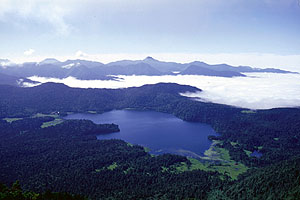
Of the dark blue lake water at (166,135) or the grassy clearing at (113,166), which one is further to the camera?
the dark blue lake water at (166,135)

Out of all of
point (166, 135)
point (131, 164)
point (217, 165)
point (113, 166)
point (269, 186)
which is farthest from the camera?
point (166, 135)

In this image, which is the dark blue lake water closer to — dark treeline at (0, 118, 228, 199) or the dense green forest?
the dense green forest

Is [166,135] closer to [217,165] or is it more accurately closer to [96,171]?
[217,165]

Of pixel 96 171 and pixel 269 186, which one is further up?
pixel 269 186

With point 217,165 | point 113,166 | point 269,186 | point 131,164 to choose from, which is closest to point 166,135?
point 217,165

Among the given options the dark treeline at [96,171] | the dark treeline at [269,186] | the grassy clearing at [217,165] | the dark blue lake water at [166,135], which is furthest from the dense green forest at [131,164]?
the dark blue lake water at [166,135]

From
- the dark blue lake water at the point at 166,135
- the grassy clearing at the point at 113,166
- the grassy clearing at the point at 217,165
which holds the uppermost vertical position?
the dark blue lake water at the point at 166,135

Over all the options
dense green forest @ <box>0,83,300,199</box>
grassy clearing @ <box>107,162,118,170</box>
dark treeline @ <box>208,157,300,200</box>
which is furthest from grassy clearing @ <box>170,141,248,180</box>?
grassy clearing @ <box>107,162,118,170</box>

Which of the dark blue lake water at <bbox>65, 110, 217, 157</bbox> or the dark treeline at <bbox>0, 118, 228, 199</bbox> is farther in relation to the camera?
the dark blue lake water at <bbox>65, 110, 217, 157</bbox>

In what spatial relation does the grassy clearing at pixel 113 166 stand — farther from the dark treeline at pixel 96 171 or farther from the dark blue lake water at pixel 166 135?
the dark blue lake water at pixel 166 135
